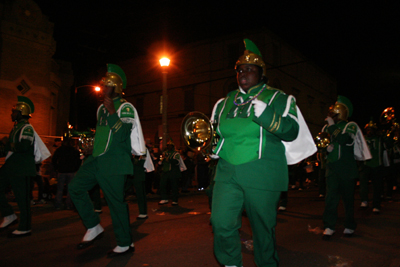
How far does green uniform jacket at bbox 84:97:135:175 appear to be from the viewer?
4.25 m

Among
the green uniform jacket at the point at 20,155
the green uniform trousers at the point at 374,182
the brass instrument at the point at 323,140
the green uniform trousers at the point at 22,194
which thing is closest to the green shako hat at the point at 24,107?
the green uniform jacket at the point at 20,155

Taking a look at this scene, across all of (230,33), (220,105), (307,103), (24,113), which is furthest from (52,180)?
(307,103)

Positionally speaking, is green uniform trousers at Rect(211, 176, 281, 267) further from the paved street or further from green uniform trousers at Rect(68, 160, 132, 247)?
green uniform trousers at Rect(68, 160, 132, 247)

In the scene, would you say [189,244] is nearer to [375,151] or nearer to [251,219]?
[251,219]

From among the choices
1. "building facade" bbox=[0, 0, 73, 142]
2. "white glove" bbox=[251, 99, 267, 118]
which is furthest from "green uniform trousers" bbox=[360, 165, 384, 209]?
"building facade" bbox=[0, 0, 73, 142]

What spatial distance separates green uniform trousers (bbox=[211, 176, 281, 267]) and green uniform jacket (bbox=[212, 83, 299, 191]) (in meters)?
0.10

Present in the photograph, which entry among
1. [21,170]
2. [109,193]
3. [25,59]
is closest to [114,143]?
[109,193]

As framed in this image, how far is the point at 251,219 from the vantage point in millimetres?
2775

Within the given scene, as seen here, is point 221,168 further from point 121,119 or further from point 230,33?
point 230,33

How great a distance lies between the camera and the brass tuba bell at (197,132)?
145 inches

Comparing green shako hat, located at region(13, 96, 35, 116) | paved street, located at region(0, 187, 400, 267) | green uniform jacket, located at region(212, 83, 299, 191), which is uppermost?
green shako hat, located at region(13, 96, 35, 116)

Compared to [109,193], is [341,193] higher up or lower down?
lower down

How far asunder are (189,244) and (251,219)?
2490 millimetres

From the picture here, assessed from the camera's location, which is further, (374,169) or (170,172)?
(170,172)
